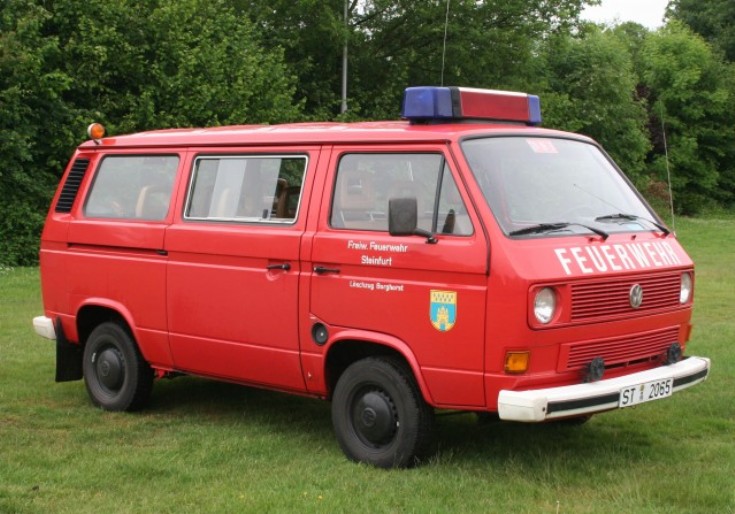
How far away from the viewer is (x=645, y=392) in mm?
6211

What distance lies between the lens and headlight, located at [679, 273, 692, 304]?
684 cm

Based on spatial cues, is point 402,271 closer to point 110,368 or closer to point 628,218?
point 628,218

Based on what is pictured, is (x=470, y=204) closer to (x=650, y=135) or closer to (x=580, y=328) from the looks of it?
(x=580, y=328)

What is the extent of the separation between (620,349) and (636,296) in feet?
1.11

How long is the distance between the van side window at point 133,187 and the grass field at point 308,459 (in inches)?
62.3

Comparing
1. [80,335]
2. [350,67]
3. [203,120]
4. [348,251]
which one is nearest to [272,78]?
[203,120]

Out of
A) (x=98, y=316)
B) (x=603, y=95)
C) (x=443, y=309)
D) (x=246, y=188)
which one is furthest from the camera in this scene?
(x=603, y=95)

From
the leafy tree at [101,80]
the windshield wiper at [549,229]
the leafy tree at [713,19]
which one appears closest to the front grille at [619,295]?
the windshield wiper at [549,229]

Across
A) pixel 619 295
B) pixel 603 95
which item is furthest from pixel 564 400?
pixel 603 95

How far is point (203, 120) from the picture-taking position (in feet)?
80.8

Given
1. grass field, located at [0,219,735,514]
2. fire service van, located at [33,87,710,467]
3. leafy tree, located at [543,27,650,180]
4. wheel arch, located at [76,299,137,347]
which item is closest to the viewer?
grass field, located at [0,219,735,514]

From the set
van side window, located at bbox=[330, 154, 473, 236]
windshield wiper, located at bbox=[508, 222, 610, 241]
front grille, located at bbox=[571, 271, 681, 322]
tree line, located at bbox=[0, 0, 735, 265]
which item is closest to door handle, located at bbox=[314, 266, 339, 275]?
van side window, located at bbox=[330, 154, 473, 236]

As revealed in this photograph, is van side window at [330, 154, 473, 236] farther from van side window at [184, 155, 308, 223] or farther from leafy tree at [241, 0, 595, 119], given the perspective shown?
leafy tree at [241, 0, 595, 119]

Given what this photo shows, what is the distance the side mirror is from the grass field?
4.68 ft
